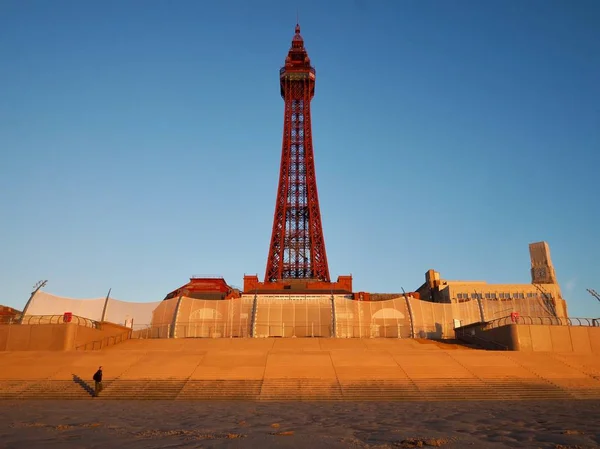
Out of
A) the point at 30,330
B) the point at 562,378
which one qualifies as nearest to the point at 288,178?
the point at 30,330

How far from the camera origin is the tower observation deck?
6232 centimetres

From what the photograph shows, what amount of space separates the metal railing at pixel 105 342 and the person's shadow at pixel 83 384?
25.8 feet

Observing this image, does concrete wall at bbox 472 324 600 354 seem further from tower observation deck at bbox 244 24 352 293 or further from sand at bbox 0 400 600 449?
tower observation deck at bbox 244 24 352 293

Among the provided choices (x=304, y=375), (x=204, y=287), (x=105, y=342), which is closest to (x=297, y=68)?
(x=204, y=287)

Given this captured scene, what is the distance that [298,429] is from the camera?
9.25 meters

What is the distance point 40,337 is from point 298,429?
24.2 metres

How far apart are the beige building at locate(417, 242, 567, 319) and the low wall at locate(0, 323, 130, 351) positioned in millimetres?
48958

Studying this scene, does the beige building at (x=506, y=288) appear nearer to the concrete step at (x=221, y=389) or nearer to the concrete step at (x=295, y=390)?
the concrete step at (x=295, y=390)

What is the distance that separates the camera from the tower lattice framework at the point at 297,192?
65.5 metres

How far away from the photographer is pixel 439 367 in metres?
22.6

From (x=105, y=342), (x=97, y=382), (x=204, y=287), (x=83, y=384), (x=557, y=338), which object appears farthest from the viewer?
(x=204, y=287)

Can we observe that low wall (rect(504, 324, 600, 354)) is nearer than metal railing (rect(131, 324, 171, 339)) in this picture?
Yes

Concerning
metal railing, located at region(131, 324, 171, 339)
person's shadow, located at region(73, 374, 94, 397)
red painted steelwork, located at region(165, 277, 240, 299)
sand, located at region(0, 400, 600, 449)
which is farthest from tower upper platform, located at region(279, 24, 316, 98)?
sand, located at region(0, 400, 600, 449)

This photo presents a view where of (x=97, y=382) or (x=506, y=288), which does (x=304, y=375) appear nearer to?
(x=97, y=382)
